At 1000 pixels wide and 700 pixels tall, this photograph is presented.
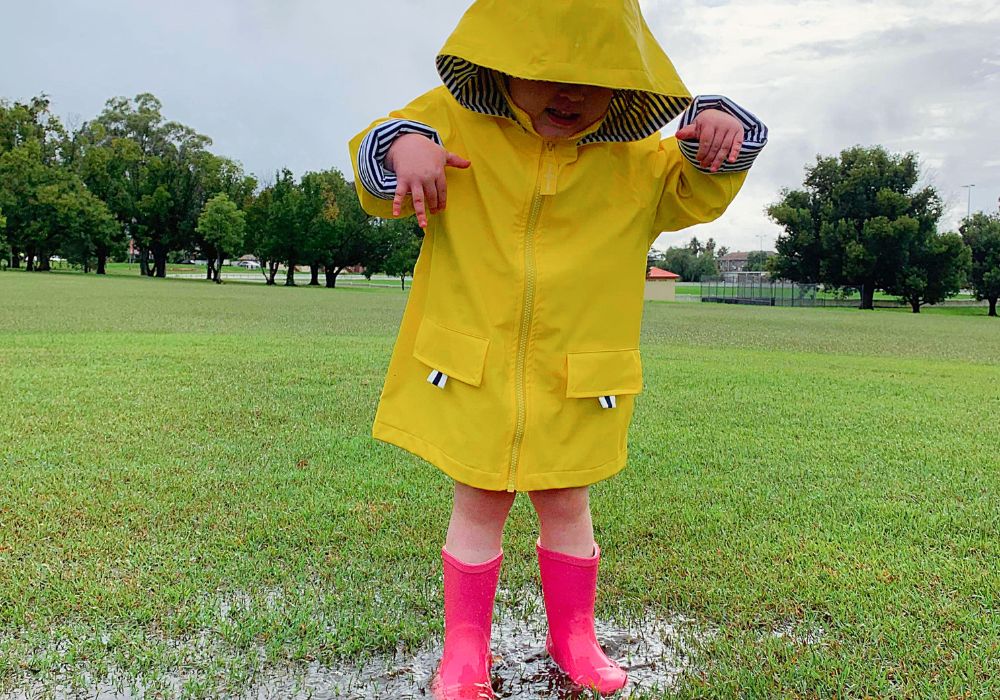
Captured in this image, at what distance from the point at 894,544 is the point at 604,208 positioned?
173cm

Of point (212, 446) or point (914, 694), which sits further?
point (212, 446)

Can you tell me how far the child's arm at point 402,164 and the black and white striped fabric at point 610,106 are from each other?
10 cm

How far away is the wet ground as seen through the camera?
1676 millimetres

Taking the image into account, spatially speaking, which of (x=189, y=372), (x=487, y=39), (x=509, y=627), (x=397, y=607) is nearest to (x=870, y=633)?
(x=509, y=627)

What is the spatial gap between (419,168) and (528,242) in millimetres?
284

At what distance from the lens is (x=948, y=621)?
2064 millimetres

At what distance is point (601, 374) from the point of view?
65.2 inches

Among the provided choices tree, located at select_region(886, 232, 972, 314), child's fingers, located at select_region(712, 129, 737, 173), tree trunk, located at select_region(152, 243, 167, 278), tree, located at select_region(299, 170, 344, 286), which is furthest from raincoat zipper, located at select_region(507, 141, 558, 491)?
tree trunk, located at select_region(152, 243, 167, 278)

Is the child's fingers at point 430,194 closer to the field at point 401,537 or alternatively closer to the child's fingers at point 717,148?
the child's fingers at point 717,148

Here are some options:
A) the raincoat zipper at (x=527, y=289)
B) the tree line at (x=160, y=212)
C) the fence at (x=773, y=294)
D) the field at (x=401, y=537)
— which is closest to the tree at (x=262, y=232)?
the tree line at (x=160, y=212)

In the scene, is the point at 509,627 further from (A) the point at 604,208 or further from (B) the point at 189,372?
(B) the point at 189,372

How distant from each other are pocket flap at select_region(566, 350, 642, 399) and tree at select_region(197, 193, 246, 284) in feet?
131

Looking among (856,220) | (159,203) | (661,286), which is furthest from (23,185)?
(856,220)

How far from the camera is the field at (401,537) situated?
6.06 feet
